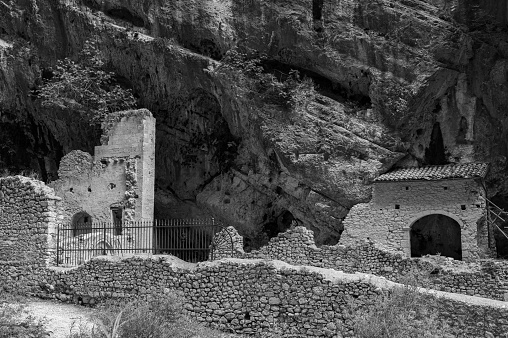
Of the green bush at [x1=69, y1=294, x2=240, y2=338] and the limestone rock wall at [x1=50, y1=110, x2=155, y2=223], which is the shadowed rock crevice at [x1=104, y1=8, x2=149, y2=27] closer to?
the limestone rock wall at [x1=50, y1=110, x2=155, y2=223]

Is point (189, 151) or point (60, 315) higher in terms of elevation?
point (189, 151)

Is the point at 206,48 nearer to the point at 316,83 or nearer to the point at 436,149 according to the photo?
the point at 316,83

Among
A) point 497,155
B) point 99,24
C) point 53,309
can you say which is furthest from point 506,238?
point 99,24

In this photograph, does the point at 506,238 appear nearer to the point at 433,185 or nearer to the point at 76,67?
the point at 433,185

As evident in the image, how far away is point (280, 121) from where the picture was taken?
21.7m

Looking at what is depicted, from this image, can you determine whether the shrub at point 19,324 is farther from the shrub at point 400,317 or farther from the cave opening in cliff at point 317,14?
the cave opening in cliff at point 317,14

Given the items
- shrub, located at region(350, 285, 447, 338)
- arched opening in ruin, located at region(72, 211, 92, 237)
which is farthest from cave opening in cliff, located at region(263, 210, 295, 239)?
shrub, located at region(350, 285, 447, 338)

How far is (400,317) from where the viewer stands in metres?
9.82

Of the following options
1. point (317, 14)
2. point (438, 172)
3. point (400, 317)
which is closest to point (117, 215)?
point (317, 14)

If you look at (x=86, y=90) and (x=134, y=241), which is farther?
(x=86, y=90)

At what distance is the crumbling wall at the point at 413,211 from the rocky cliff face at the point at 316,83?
70 cm

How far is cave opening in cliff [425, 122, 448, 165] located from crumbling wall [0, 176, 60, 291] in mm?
13648

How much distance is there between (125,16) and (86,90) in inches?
137

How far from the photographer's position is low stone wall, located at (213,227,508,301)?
49.3ft
